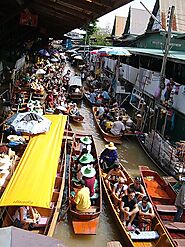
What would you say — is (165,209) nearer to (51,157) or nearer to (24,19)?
(51,157)

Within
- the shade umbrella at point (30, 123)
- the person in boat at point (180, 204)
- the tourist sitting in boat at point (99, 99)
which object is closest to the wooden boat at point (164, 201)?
the person in boat at point (180, 204)

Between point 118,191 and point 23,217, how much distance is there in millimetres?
3713

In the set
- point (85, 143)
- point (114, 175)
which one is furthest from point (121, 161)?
point (114, 175)

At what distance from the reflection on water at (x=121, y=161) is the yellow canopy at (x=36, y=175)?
2.12m

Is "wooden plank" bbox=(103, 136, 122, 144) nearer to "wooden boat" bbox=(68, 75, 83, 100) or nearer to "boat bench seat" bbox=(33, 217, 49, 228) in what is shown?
"wooden boat" bbox=(68, 75, 83, 100)

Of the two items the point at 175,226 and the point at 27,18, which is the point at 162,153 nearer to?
the point at 175,226

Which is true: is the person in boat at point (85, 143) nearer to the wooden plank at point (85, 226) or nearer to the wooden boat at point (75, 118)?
the wooden plank at point (85, 226)

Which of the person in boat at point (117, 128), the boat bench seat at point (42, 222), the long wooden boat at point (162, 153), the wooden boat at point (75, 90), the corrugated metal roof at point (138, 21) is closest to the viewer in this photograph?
the boat bench seat at point (42, 222)

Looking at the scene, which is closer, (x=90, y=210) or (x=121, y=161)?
(x=90, y=210)

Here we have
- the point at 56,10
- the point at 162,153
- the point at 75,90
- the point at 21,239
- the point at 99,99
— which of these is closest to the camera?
the point at 21,239

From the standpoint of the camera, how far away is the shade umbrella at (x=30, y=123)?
11.7 meters

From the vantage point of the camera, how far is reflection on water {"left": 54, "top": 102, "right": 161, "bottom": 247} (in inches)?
389

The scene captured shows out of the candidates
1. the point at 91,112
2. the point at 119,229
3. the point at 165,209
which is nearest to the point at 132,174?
the point at 165,209

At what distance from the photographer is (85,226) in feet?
32.5
